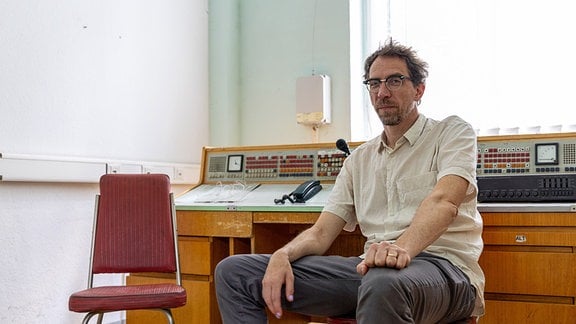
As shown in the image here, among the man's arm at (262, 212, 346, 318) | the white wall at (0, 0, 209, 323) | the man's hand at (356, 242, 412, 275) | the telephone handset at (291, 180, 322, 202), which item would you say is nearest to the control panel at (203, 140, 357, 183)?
the telephone handset at (291, 180, 322, 202)

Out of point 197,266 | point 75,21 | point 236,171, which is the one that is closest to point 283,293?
point 197,266

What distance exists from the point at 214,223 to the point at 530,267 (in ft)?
3.77

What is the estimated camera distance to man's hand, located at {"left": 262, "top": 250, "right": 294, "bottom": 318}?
1387mm

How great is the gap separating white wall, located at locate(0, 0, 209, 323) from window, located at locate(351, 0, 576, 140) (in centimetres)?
130

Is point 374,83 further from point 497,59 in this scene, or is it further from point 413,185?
point 497,59

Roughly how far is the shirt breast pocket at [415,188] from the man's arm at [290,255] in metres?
0.24

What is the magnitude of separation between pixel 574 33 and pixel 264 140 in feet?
5.83

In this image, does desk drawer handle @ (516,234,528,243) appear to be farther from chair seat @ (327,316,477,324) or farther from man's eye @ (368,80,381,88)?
man's eye @ (368,80,381,88)

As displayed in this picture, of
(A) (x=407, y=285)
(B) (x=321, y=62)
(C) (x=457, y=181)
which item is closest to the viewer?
(A) (x=407, y=285)

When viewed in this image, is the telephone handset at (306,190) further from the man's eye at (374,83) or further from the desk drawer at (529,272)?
the desk drawer at (529,272)

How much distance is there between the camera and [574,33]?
256 centimetres

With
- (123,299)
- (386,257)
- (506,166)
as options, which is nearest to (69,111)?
(123,299)

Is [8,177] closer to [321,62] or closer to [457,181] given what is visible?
[457,181]

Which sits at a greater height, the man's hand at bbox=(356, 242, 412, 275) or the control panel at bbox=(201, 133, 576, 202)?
the control panel at bbox=(201, 133, 576, 202)
